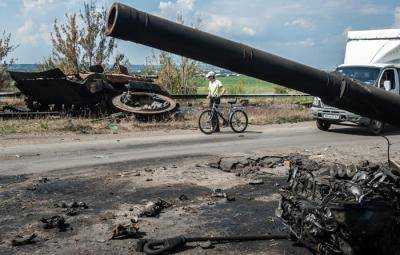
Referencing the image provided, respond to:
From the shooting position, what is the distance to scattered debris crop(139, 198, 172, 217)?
7.50 m

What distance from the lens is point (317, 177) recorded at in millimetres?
5637

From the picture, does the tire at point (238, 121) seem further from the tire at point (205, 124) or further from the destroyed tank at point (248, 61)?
the destroyed tank at point (248, 61)

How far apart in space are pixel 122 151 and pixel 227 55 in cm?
953

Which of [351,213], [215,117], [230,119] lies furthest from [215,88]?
[351,213]

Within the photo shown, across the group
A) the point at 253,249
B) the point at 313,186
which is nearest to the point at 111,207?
the point at 253,249

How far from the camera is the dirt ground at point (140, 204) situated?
249 inches

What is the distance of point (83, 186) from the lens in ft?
30.1

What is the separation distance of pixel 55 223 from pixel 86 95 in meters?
14.1

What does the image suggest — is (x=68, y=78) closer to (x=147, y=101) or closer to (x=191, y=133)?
(x=147, y=101)

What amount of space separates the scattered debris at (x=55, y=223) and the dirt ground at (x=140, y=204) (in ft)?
0.25

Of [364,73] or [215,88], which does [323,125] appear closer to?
[364,73]

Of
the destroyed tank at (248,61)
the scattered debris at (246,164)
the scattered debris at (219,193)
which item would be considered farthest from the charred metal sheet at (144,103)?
the destroyed tank at (248,61)

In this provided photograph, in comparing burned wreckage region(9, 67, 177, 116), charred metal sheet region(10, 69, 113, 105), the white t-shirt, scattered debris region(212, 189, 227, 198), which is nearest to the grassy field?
burned wreckage region(9, 67, 177, 116)

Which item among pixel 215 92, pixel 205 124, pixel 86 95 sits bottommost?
pixel 205 124
